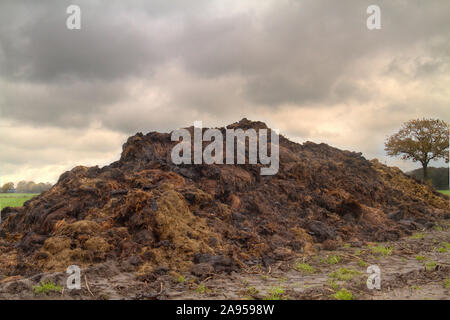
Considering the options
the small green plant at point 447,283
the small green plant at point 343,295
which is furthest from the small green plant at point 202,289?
the small green plant at point 447,283

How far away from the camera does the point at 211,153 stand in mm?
19578

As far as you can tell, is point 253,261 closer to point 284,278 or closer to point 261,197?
point 284,278

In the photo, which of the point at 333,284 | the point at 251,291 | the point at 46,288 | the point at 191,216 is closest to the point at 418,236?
the point at 333,284

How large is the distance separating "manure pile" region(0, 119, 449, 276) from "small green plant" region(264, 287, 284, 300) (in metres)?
2.20

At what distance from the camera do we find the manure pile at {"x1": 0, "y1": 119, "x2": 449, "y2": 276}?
11.0 metres

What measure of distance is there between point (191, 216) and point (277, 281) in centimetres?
459

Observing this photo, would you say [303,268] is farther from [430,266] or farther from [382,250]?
[382,250]

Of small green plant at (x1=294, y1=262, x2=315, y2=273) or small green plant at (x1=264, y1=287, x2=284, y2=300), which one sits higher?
small green plant at (x1=294, y1=262, x2=315, y2=273)

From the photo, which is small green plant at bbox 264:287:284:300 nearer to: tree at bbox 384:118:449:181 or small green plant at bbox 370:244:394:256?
small green plant at bbox 370:244:394:256

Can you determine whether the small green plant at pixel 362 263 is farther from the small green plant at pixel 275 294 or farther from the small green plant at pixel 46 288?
the small green plant at pixel 46 288

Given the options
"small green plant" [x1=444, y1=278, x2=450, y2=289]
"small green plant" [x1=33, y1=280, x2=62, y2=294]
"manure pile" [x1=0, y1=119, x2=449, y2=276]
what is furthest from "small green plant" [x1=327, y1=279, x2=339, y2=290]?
"small green plant" [x1=33, y1=280, x2=62, y2=294]

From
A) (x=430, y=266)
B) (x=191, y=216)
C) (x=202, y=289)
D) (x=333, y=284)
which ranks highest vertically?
(x=191, y=216)

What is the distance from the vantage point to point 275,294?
8.22 metres

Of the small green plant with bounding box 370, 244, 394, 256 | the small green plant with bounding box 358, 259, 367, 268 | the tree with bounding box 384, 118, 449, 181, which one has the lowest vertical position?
the small green plant with bounding box 358, 259, 367, 268
